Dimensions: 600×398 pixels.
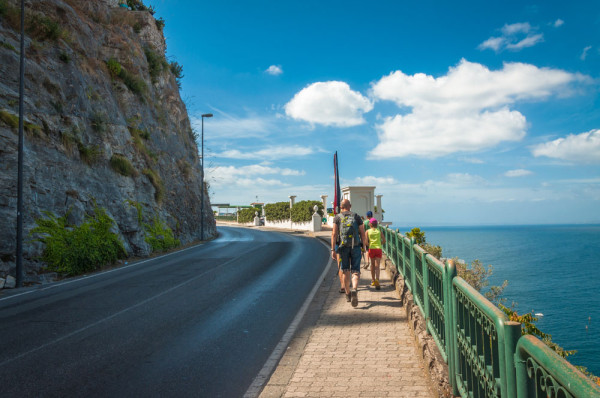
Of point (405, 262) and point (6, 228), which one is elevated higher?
point (6, 228)

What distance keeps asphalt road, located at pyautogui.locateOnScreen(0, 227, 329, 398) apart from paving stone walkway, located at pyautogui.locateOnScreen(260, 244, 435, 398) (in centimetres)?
48

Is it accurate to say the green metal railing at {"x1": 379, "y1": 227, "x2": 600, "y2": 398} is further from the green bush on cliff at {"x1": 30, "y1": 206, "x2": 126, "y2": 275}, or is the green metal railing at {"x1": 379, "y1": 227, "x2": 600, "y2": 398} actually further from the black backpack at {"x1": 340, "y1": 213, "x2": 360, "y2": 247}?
the green bush on cliff at {"x1": 30, "y1": 206, "x2": 126, "y2": 275}

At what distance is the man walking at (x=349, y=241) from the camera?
28.1 feet

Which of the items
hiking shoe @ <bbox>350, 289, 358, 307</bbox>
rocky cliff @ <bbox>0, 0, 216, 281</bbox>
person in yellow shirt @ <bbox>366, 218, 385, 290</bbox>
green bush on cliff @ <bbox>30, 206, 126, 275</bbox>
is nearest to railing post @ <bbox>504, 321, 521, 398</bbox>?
hiking shoe @ <bbox>350, 289, 358, 307</bbox>

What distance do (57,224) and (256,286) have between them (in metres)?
8.34

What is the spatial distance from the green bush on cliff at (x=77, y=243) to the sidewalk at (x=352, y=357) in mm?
9626

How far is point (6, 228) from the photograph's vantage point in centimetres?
1309

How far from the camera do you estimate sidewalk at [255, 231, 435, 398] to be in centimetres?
459

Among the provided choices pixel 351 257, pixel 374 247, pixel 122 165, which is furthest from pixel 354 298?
pixel 122 165

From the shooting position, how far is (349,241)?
860 cm

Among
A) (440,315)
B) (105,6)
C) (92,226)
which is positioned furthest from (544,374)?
(105,6)

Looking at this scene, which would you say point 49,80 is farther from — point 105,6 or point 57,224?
point 105,6

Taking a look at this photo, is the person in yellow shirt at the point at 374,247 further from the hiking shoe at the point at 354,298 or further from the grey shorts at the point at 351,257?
the hiking shoe at the point at 354,298

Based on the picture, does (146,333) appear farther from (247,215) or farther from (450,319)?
(247,215)
